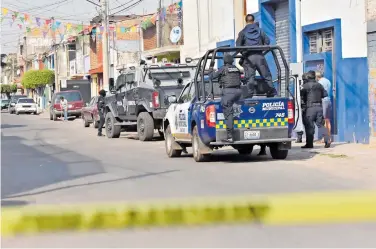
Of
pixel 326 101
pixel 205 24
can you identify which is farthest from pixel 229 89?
pixel 205 24

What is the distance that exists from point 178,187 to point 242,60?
4835 mm

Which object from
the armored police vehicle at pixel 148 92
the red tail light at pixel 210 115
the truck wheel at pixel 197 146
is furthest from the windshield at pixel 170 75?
the red tail light at pixel 210 115

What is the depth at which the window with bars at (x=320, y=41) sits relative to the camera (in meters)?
19.5

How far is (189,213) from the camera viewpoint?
8.39 metres

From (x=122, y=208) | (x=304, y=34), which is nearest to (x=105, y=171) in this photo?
(x=122, y=208)

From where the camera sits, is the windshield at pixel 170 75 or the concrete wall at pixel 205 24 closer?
the windshield at pixel 170 75

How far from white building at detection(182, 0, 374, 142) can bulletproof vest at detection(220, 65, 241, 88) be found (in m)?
5.42

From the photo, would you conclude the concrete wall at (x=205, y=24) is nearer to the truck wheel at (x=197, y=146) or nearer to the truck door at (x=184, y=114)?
the truck door at (x=184, y=114)

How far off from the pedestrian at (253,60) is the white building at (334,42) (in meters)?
3.87

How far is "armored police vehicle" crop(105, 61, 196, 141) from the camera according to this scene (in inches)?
810

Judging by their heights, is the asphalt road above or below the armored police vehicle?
below

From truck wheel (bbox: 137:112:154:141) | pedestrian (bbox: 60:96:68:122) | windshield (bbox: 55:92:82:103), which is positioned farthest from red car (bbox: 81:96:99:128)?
truck wheel (bbox: 137:112:154:141)

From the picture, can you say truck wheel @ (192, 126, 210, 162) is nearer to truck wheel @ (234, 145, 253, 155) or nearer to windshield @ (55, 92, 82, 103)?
truck wheel @ (234, 145, 253, 155)

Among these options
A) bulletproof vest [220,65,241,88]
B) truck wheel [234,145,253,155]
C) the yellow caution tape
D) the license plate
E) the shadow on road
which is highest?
bulletproof vest [220,65,241,88]
